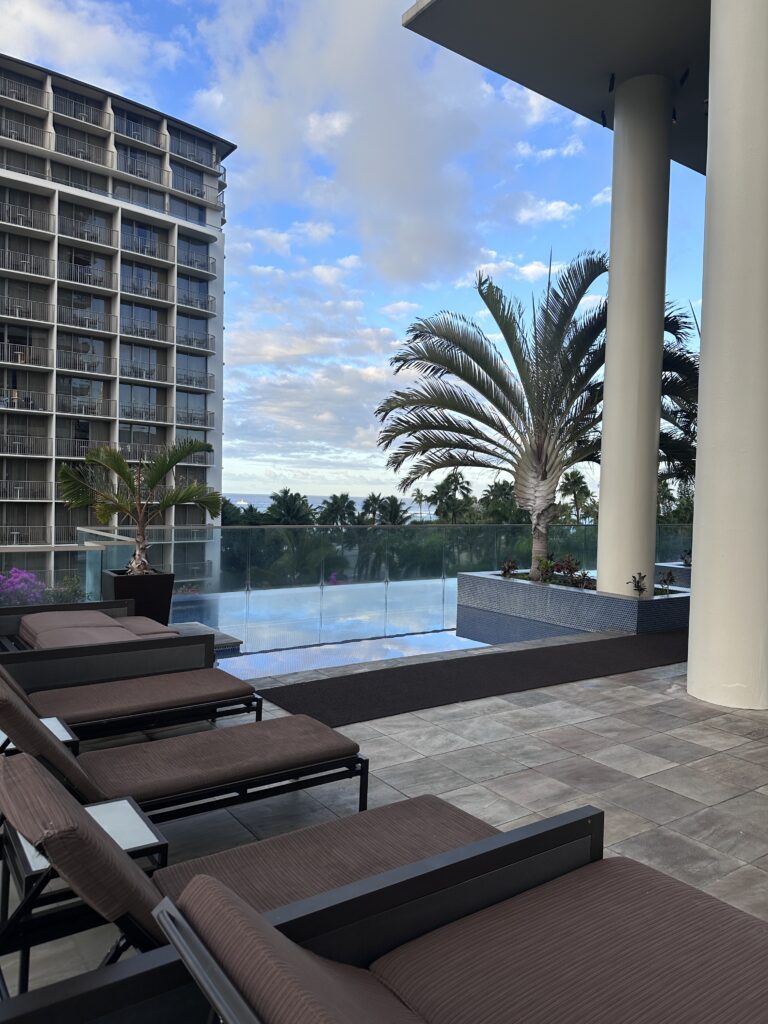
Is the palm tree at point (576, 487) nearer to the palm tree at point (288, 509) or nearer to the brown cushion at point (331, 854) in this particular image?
the palm tree at point (288, 509)

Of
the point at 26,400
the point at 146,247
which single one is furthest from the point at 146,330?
the point at 26,400

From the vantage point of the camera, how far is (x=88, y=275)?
122 feet

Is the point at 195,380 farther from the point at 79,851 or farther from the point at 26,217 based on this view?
the point at 79,851

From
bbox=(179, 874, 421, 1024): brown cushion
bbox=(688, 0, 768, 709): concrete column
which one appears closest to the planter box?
bbox=(688, 0, 768, 709): concrete column

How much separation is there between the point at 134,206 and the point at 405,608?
36291mm

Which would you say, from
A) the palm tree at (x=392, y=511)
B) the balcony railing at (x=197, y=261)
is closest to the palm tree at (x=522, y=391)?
the palm tree at (x=392, y=511)

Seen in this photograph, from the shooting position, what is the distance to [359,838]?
234cm

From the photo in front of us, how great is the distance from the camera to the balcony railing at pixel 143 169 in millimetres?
39122

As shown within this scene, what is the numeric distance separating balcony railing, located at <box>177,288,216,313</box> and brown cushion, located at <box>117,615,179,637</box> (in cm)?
3766

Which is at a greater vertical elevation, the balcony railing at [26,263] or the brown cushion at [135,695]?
the balcony railing at [26,263]

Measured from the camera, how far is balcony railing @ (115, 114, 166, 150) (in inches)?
1549

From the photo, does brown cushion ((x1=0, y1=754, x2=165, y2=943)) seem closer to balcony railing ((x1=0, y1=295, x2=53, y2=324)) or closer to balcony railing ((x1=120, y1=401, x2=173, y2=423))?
balcony railing ((x1=120, y1=401, x2=173, y2=423))

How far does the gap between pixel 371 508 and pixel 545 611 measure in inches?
1005

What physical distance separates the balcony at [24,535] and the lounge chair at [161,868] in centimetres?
3528
